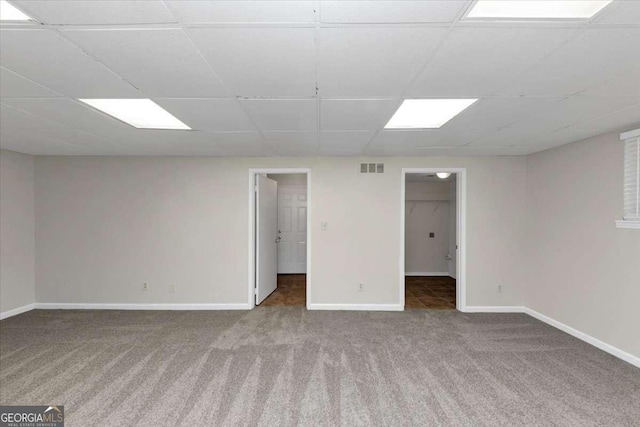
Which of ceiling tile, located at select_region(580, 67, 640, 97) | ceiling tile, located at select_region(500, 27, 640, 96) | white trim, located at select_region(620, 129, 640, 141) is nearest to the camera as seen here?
ceiling tile, located at select_region(500, 27, 640, 96)

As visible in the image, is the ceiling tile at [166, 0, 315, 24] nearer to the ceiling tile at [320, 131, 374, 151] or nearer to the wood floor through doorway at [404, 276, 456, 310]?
the ceiling tile at [320, 131, 374, 151]

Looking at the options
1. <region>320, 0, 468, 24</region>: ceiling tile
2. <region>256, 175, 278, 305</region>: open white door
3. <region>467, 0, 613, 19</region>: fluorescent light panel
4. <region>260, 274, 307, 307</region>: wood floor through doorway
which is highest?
<region>467, 0, 613, 19</region>: fluorescent light panel

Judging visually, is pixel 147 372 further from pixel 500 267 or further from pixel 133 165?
pixel 500 267

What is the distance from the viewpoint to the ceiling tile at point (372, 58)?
1457 mm

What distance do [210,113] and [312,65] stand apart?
124cm

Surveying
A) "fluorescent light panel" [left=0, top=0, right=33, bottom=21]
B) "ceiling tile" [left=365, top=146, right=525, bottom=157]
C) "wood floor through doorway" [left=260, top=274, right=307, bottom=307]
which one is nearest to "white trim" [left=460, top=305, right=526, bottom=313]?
"ceiling tile" [left=365, top=146, right=525, bottom=157]

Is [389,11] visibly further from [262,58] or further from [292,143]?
[292,143]

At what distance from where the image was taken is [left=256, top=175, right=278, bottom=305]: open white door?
15.1 ft

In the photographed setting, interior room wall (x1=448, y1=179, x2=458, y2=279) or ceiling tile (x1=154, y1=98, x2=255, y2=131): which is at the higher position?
ceiling tile (x1=154, y1=98, x2=255, y2=131)

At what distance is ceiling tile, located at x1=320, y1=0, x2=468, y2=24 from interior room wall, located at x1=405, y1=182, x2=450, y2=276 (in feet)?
19.3

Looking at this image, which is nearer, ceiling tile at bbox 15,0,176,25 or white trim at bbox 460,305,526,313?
ceiling tile at bbox 15,0,176,25

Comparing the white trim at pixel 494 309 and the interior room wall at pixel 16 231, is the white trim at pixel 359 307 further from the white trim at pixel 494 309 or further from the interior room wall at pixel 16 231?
the interior room wall at pixel 16 231

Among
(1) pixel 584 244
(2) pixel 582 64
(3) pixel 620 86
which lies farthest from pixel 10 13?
(1) pixel 584 244

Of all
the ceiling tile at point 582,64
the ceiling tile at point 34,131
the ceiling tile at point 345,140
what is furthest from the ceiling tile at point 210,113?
the ceiling tile at point 582,64
